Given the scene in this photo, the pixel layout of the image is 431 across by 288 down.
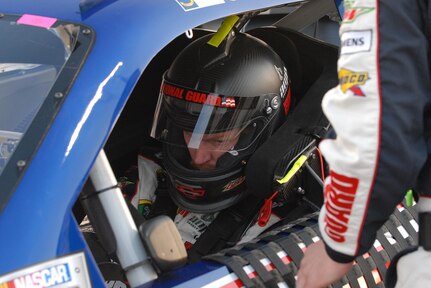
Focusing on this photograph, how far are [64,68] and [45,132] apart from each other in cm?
18

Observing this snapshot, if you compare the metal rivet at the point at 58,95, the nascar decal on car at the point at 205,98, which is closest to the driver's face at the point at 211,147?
the nascar decal on car at the point at 205,98

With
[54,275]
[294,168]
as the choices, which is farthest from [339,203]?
[294,168]

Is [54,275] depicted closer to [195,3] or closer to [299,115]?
[195,3]

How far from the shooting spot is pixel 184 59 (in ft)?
6.48

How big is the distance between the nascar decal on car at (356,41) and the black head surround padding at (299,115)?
0.68 meters

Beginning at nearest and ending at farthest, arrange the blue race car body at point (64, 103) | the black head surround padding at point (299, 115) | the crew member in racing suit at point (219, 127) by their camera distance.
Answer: the blue race car body at point (64, 103) < the black head surround padding at point (299, 115) < the crew member in racing suit at point (219, 127)

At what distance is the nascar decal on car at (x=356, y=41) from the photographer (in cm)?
107

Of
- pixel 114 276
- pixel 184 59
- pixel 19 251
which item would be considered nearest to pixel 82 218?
pixel 114 276

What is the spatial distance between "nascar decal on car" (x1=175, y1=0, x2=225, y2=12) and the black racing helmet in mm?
402

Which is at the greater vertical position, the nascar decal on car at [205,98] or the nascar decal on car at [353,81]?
the nascar decal on car at [205,98]

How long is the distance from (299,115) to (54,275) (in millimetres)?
1032

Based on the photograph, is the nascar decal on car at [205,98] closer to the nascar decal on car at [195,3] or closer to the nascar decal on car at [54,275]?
the nascar decal on car at [195,3]

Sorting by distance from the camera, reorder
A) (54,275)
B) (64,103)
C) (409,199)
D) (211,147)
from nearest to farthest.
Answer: (54,275) < (64,103) < (409,199) < (211,147)

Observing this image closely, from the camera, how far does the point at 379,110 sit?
1.04 m
